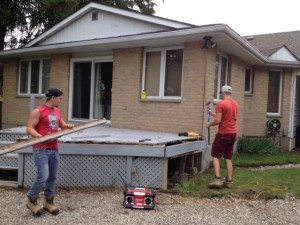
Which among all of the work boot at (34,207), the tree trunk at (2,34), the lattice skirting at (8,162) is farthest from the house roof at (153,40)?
the work boot at (34,207)

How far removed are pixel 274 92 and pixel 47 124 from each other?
398 inches

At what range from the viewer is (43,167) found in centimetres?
454

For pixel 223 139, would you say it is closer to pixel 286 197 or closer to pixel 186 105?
pixel 286 197

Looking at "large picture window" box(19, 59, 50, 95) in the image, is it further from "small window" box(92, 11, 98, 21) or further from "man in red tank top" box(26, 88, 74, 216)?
"man in red tank top" box(26, 88, 74, 216)

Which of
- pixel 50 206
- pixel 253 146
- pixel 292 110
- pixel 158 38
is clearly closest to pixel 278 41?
pixel 292 110

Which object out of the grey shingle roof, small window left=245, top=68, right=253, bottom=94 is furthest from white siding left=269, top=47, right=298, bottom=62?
the grey shingle roof

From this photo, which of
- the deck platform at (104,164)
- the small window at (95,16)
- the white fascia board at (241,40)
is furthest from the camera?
the small window at (95,16)

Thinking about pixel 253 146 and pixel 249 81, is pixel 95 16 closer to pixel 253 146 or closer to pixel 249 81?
pixel 249 81

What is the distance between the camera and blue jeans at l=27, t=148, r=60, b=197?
14.9ft

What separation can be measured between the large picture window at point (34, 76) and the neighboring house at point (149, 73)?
0.12ft

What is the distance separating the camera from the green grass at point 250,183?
19.6 feet

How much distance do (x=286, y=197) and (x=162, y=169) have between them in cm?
226

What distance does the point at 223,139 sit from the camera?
6316mm

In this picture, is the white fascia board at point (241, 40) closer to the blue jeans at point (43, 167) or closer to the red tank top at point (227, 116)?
the red tank top at point (227, 116)
